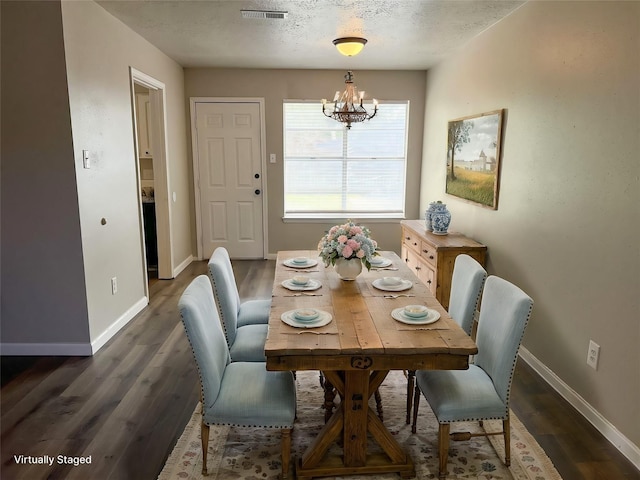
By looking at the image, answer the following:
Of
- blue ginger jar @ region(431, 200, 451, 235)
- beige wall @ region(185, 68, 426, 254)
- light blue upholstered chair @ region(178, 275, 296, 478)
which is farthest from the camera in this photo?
beige wall @ region(185, 68, 426, 254)

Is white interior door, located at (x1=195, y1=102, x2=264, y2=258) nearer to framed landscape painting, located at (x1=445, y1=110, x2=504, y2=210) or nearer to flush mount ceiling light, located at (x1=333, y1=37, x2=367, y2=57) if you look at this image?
flush mount ceiling light, located at (x1=333, y1=37, x2=367, y2=57)

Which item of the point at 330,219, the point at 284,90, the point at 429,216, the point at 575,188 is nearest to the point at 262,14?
the point at 429,216

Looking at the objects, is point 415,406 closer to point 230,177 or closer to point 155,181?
point 155,181

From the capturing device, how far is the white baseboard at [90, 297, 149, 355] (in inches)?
130

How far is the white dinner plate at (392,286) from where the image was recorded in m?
2.53

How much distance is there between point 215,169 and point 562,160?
4347 millimetres

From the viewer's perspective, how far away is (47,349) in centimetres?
322

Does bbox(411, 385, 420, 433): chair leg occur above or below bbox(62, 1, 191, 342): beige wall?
below

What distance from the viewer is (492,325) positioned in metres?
2.14

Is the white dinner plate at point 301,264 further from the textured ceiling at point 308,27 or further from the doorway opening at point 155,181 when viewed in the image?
the doorway opening at point 155,181

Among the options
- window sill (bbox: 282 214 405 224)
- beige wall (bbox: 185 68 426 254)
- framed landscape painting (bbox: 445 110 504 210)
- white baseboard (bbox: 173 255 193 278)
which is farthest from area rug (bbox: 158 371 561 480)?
beige wall (bbox: 185 68 426 254)

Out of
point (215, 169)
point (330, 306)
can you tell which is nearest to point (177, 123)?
point (215, 169)

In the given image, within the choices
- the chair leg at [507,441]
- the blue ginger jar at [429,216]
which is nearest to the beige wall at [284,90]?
the blue ginger jar at [429,216]

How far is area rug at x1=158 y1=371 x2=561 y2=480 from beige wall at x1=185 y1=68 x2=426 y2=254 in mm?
3847
